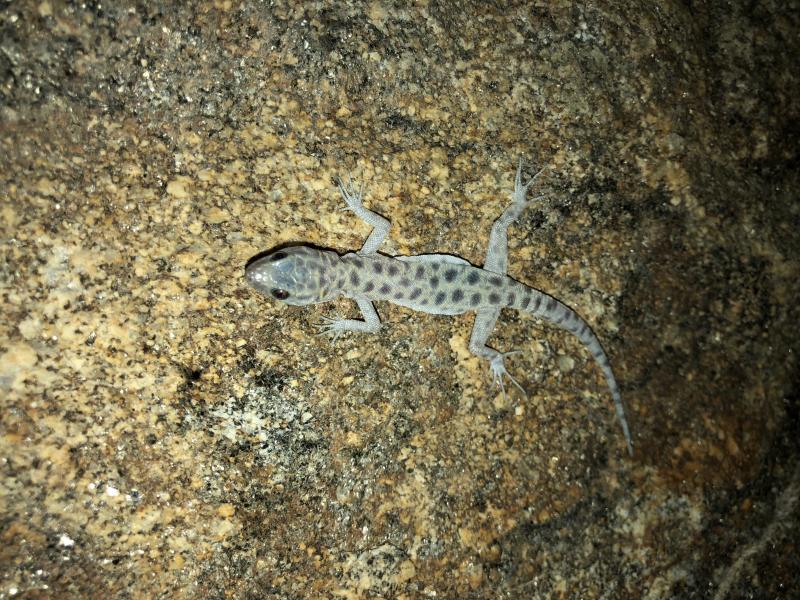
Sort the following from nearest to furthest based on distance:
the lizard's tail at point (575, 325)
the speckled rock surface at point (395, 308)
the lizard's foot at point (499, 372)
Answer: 1. the speckled rock surface at point (395, 308)
2. the lizard's foot at point (499, 372)
3. the lizard's tail at point (575, 325)

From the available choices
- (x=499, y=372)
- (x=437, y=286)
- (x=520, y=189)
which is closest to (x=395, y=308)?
(x=437, y=286)

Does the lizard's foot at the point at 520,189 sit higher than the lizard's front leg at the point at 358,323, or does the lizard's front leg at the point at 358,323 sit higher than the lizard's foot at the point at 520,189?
the lizard's foot at the point at 520,189

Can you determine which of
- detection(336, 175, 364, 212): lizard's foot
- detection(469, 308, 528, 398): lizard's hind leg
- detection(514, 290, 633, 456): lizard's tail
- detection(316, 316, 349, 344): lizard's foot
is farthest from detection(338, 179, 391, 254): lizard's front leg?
detection(514, 290, 633, 456): lizard's tail

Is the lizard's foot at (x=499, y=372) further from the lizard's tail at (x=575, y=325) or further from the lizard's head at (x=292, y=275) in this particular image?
the lizard's head at (x=292, y=275)

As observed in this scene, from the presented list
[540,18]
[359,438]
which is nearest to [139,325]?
[359,438]

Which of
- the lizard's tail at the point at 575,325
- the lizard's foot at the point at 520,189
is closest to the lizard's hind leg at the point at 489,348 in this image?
the lizard's tail at the point at 575,325

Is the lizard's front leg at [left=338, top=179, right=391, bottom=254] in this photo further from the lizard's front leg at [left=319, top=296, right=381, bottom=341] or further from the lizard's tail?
the lizard's tail
